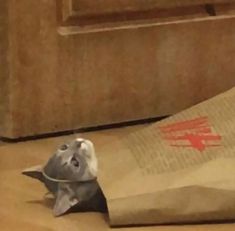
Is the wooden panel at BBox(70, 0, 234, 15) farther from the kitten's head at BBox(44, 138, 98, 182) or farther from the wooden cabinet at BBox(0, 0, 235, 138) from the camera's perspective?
the kitten's head at BBox(44, 138, 98, 182)

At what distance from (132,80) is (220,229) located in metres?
0.41

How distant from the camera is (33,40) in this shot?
119 centimetres

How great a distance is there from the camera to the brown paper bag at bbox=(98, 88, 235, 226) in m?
0.90

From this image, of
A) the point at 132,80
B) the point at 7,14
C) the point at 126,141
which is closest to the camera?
the point at 126,141

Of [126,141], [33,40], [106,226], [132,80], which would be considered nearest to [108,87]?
[132,80]

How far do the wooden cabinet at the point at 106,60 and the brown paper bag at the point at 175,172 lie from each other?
0.79 ft

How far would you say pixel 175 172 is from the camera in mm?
924

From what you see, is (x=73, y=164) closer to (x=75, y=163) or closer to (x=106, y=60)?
(x=75, y=163)

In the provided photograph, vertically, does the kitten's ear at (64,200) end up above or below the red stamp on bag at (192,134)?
below

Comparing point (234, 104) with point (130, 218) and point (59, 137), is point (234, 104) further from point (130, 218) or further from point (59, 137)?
point (59, 137)

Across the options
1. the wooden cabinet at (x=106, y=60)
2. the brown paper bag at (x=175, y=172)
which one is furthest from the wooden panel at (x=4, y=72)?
the brown paper bag at (x=175, y=172)

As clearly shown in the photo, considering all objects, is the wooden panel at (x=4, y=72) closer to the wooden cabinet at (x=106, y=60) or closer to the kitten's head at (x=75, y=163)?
the wooden cabinet at (x=106, y=60)

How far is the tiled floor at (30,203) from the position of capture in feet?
3.02

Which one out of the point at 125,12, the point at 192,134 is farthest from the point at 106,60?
the point at 192,134
